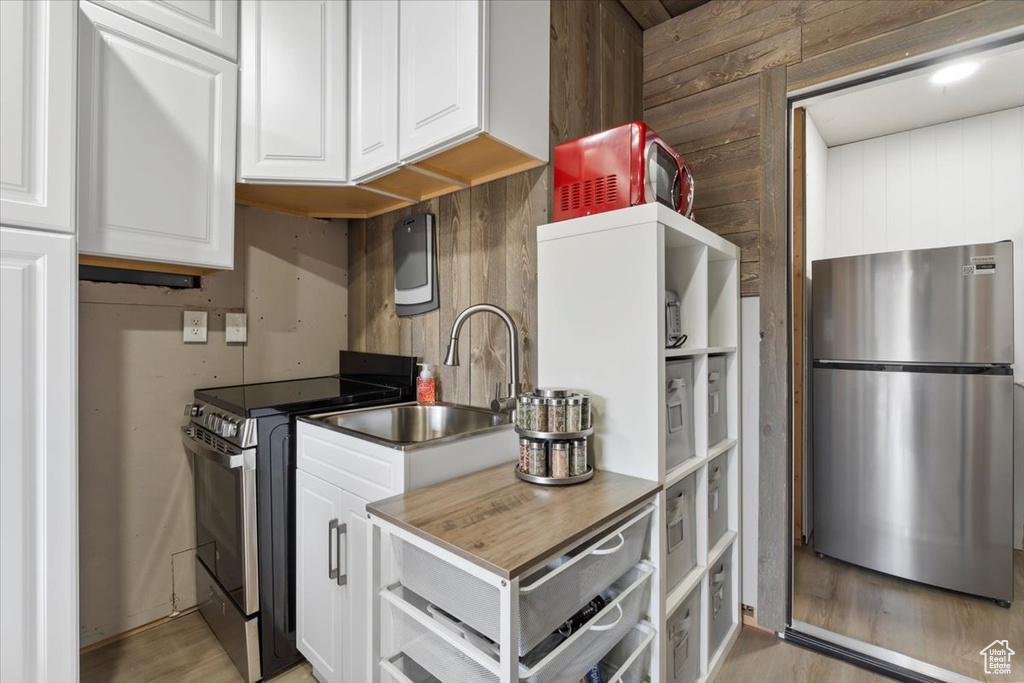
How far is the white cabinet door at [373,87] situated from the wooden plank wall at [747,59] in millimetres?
1234

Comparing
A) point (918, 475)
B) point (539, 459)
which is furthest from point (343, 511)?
point (918, 475)

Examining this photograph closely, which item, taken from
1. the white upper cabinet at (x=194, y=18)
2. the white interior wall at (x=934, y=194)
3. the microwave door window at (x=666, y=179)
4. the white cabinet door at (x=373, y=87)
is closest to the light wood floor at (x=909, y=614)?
the white interior wall at (x=934, y=194)

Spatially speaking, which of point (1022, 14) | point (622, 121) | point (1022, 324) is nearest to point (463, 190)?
point (622, 121)

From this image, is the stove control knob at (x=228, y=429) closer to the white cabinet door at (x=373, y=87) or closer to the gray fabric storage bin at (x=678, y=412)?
the white cabinet door at (x=373, y=87)

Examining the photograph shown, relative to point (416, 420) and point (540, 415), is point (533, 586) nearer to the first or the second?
point (540, 415)

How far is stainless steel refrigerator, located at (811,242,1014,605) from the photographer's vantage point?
1.93 meters

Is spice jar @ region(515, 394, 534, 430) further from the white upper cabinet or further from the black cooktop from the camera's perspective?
the white upper cabinet

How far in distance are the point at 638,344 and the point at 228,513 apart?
1.48 metres

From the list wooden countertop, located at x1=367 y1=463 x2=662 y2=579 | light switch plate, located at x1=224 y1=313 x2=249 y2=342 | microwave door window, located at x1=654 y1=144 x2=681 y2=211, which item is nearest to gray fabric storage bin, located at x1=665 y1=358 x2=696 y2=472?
wooden countertop, located at x1=367 y1=463 x2=662 y2=579

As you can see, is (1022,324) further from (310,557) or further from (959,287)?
(310,557)

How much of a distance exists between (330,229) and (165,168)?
886 millimetres

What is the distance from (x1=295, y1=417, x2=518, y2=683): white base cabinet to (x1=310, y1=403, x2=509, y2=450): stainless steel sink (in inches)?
7.6

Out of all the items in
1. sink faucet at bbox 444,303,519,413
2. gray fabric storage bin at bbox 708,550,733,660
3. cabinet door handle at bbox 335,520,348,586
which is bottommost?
gray fabric storage bin at bbox 708,550,733,660

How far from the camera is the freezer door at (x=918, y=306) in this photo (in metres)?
1.91
